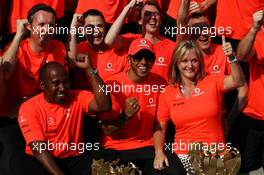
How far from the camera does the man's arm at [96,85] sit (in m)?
6.07

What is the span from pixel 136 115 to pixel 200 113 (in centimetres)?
67

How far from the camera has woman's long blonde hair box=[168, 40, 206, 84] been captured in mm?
6297

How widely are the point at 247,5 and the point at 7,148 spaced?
9.64ft

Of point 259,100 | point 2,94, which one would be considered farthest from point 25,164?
point 259,100

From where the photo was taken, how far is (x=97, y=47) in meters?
6.95

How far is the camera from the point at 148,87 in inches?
259

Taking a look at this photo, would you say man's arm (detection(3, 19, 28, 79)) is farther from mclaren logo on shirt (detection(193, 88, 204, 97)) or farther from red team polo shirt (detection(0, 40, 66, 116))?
mclaren logo on shirt (detection(193, 88, 204, 97))

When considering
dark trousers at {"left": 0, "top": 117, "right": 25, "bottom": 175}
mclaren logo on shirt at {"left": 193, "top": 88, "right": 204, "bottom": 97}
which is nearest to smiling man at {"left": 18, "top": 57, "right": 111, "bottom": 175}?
dark trousers at {"left": 0, "top": 117, "right": 25, "bottom": 175}

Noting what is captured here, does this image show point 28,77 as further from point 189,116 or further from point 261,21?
point 261,21

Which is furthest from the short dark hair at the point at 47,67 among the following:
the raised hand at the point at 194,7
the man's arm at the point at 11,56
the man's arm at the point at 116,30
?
the raised hand at the point at 194,7

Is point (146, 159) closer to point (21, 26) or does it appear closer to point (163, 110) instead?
point (163, 110)

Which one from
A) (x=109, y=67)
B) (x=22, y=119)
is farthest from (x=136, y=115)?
(x=22, y=119)

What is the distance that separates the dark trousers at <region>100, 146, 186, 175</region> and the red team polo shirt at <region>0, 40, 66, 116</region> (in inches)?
43.0

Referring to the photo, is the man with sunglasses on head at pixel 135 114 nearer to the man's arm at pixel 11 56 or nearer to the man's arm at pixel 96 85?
the man's arm at pixel 96 85
